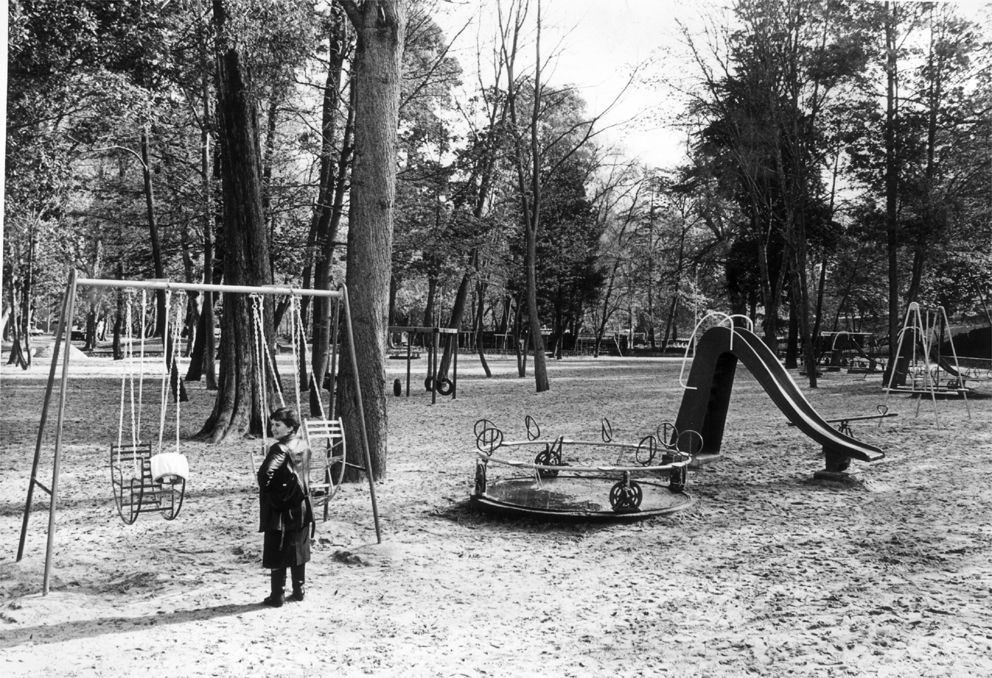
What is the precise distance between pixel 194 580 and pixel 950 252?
3153cm

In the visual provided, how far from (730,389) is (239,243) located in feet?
25.3

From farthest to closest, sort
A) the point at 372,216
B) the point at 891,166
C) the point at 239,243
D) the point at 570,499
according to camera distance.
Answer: the point at 891,166, the point at 239,243, the point at 372,216, the point at 570,499

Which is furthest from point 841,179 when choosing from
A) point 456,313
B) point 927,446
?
point 927,446

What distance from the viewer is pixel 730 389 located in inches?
464

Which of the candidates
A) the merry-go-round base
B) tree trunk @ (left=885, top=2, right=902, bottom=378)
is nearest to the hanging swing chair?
the merry-go-round base

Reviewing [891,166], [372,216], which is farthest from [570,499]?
[891,166]

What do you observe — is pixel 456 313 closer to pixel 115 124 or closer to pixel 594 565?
pixel 115 124

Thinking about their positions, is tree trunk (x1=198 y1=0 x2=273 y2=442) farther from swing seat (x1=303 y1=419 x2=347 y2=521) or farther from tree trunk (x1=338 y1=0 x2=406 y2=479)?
tree trunk (x1=338 y1=0 x2=406 y2=479)

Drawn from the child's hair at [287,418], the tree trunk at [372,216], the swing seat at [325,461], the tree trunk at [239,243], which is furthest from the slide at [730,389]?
the child's hair at [287,418]

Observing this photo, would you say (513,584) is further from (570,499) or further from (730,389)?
(730,389)

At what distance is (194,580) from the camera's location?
6.18m

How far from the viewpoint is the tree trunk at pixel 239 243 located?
13047 millimetres

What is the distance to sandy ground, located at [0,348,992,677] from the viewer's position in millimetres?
4828

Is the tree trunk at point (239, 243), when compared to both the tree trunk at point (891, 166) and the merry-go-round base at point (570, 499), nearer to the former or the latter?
the merry-go-round base at point (570, 499)
